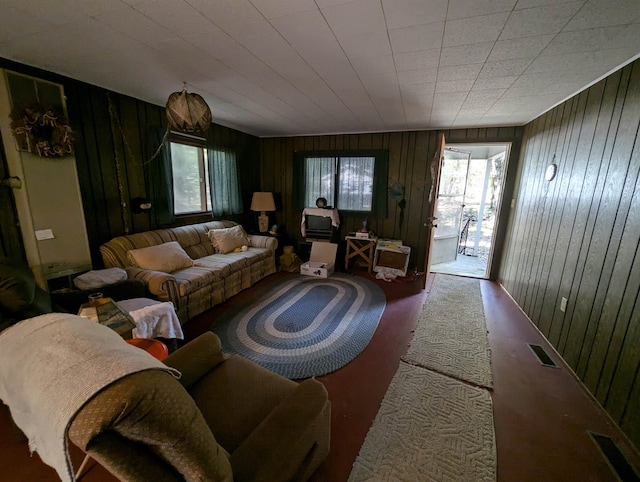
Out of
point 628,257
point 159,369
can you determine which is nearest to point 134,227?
point 159,369

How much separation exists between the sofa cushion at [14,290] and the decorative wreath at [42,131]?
36.0 inches

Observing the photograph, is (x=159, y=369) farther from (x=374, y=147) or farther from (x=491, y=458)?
(x=374, y=147)

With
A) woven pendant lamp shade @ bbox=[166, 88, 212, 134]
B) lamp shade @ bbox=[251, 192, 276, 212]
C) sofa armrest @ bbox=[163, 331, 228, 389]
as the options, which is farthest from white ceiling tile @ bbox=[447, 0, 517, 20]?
lamp shade @ bbox=[251, 192, 276, 212]

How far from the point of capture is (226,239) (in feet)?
12.3

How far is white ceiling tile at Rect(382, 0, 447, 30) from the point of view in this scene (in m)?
1.27

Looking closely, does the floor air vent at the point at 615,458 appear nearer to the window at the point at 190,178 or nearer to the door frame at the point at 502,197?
the door frame at the point at 502,197

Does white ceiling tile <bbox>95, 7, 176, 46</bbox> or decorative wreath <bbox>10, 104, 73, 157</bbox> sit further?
decorative wreath <bbox>10, 104, 73, 157</bbox>

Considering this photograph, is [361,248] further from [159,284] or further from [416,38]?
[416,38]

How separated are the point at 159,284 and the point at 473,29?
287 centimetres

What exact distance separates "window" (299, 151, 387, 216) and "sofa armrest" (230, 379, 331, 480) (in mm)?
3695

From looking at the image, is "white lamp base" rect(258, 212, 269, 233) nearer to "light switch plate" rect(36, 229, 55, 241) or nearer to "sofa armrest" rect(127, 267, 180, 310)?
"sofa armrest" rect(127, 267, 180, 310)

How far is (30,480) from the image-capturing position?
1.27 m

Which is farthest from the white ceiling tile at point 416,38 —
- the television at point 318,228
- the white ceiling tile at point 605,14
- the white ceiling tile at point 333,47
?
the television at point 318,228

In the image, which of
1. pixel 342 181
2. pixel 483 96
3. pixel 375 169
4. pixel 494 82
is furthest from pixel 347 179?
pixel 494 82
